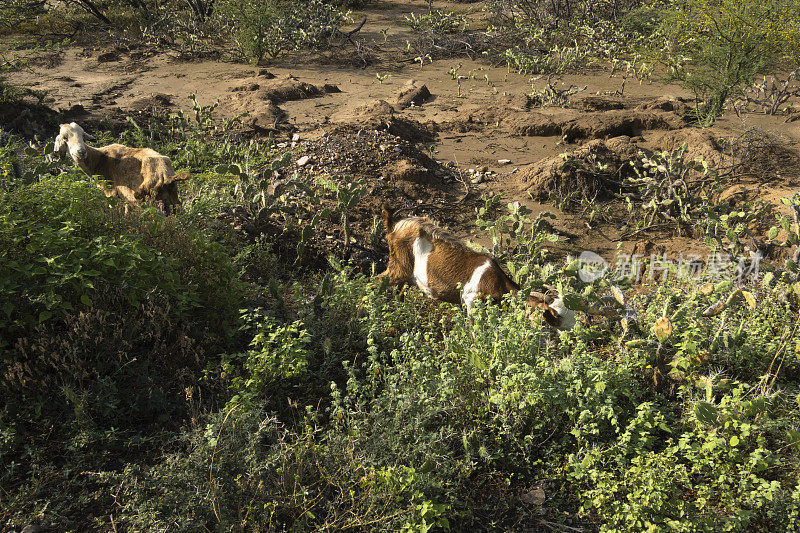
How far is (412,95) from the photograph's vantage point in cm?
1091

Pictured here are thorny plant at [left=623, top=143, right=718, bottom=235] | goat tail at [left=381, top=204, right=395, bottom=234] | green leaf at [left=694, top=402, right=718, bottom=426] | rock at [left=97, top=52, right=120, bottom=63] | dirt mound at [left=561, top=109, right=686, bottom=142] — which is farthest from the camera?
rock at [left=97, top=52, right=120, bottom=63]

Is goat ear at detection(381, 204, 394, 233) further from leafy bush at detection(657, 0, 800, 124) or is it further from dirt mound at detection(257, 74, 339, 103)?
leafy bush at detection(657, 0, 800, 124)

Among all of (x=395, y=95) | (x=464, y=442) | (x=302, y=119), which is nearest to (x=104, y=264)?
(x=464, y=442)

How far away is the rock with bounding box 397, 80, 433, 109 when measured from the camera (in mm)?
10734

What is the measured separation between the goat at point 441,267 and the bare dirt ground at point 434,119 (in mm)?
1476

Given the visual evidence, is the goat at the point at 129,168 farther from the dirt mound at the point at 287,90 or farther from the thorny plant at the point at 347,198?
the dirt mound at the point at 287,90

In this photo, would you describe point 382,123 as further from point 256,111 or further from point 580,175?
point 580,175

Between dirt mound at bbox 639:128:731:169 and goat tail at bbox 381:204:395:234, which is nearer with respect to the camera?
goat tail at bbox 381:204:395:234

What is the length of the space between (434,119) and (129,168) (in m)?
5.58

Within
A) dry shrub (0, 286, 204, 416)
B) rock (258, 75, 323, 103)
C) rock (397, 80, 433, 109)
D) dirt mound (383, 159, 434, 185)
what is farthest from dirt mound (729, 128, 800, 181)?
rock (258, 75, 323, 103)

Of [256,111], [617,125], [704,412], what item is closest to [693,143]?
[617,125]

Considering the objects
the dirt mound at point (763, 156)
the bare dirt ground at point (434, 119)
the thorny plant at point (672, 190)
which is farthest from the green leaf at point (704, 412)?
the dirt mound at point (763, 156)

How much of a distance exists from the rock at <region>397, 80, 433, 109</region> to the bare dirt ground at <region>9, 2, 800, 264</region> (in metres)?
0.03

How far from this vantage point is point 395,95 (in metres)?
11.2
